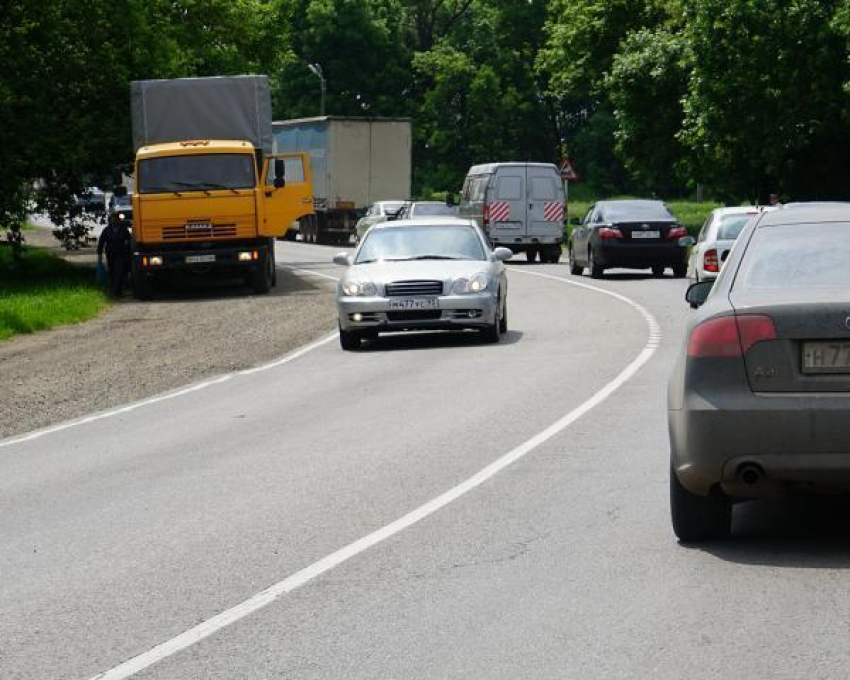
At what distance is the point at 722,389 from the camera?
312 inches

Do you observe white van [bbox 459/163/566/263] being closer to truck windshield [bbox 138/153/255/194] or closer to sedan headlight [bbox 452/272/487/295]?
truck windshield [bbox 138/153/255/194]

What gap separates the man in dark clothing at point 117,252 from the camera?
3572 centimetres

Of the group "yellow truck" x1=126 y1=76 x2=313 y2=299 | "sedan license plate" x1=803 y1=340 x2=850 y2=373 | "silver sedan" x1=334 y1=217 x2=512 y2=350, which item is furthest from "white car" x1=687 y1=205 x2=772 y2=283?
"sedan license plate" x1=803 y1=340 x2=850 y2=373

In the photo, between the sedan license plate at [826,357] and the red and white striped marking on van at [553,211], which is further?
the red and white striped marking on van at [553,211]

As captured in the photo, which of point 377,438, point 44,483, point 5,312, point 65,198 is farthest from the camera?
point 65,198

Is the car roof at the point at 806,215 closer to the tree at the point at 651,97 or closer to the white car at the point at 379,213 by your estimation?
the tree at the point at 651,97

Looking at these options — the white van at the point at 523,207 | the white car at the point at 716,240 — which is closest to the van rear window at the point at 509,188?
the white van at the point at 523,207

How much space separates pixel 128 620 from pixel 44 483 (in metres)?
4.73

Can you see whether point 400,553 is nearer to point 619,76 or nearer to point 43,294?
point 43,294

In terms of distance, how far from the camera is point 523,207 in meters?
45.8

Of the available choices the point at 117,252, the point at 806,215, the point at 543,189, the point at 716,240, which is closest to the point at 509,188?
the point at 543,189

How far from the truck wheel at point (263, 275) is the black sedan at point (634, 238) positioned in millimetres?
6145

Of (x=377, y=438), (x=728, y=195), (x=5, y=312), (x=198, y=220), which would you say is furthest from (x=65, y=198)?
(x=377, y=438)

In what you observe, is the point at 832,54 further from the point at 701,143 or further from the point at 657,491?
the point at 657,491
